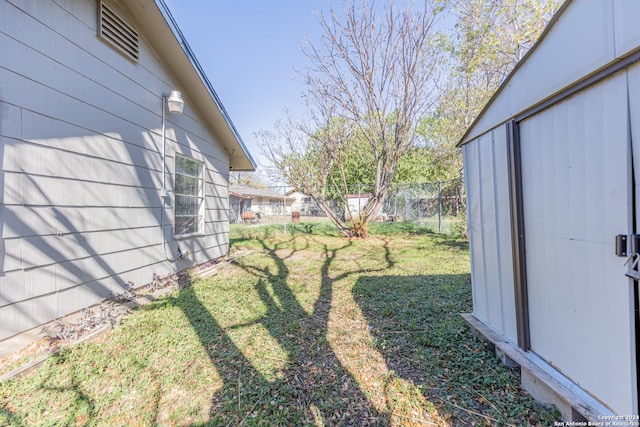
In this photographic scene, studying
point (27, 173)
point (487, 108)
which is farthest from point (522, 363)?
point (27, 173)

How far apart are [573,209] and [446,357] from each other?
1490 millimetres

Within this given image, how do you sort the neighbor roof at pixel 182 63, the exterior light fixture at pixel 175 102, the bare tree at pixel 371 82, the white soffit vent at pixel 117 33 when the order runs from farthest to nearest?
the bare tree at pixel 371 82
the exterior light fixture at pixel 175 102
the neighbor roof at pixel 182 63
the white soffit vent at pixel 117 33

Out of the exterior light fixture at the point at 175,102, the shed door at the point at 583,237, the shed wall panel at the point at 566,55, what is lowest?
the shed door at the point at 583,237

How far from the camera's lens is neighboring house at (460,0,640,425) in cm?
127

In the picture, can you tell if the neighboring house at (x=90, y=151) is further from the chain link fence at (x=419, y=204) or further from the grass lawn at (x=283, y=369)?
the chain link fence at (x=419, y=204)

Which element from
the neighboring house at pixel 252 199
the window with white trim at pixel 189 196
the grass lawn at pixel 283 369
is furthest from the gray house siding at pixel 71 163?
the neighboring house at pixel 252 199

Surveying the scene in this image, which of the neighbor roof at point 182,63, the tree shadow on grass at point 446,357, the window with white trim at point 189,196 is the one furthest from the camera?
the window with white trim at point 189,196

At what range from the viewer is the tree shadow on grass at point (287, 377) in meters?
1.73

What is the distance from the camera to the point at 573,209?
156 cm

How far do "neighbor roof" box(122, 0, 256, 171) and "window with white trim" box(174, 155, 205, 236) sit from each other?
97cm

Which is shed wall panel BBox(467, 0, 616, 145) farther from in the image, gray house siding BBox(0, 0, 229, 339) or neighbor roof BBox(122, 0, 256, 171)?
neighbor roof BBox(122, 0, 256, 171)

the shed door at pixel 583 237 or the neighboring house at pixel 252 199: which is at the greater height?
the neighboring house at pixel 252 199

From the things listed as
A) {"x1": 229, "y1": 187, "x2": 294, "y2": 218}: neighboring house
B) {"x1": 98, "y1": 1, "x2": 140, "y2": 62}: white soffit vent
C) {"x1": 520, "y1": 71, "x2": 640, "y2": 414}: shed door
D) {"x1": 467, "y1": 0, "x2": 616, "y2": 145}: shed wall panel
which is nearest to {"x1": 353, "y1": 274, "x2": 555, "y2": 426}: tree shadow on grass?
{"x1": 520, "y1": 71, "x2": 640, "y2": 414}: shed door

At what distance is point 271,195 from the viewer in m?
27.5
